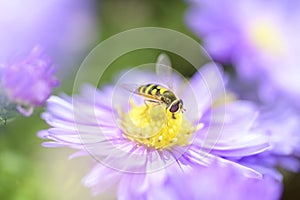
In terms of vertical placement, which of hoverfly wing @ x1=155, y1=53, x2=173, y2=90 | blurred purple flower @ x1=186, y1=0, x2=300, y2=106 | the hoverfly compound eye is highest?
blurred purple flower @ x1=186, y1=0, x2=300, y2=106

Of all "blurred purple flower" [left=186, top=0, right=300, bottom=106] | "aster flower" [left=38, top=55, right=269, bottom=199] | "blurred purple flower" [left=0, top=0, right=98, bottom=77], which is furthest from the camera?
"blurred purple flower" [left=186, top=0, right=300, bottom=106]

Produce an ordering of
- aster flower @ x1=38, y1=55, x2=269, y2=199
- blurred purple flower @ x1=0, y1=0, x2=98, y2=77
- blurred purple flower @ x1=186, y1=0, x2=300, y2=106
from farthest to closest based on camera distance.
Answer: blurred purple flower @ x1=186, y1=0, x2=300, y2=106 → blurred purple flower @ x1=0, y1=0, x2=98, y2=77 → aster flower @ x1=38, y1=55, x2=269, y2=199

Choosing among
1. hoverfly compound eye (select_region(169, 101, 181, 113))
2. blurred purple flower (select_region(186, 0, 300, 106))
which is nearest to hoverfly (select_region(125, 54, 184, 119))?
hoverfly compound eye (select_region(169, 101, 181, 113))

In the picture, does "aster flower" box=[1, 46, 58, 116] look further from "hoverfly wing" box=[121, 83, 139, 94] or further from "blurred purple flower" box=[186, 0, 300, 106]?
"blurred purple flower" box=[186, 0, 300, 106]

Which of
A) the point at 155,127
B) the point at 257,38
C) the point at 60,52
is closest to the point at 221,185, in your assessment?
the point at 155,127

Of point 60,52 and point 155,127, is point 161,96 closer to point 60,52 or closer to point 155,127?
point 155,127

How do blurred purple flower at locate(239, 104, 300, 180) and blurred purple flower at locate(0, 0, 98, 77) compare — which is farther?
blurred purple flower at locate(0, 0, 98, 77)

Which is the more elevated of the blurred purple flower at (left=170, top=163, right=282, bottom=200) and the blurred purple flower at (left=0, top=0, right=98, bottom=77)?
the blurred purple flower at (left=0, top=0, right=98, bottom=77)

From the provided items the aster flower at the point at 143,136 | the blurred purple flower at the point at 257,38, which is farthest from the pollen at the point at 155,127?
the blurred purple flower at the point at 257,38
